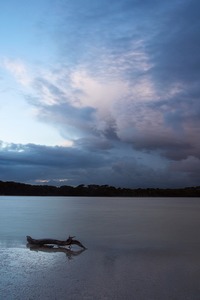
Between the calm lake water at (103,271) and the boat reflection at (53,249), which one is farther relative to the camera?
the boat reflection at (53,249)

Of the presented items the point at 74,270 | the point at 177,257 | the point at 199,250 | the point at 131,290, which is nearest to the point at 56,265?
the point at 74,270

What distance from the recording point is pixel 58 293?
1115cm

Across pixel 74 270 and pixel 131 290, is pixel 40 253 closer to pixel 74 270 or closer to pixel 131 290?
pixel 74 270

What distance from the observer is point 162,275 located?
13.8m

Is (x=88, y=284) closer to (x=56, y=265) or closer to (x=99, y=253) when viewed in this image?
(x=56, y=265)

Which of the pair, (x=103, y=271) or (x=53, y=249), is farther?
(x=53, y=249)

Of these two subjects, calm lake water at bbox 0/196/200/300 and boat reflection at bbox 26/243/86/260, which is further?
boat reflection at bbox 26/243/86/260

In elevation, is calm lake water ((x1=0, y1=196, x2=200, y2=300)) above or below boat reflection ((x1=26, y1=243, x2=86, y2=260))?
below

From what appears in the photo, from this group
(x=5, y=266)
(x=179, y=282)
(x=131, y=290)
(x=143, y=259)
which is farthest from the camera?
(x=143, y=259)

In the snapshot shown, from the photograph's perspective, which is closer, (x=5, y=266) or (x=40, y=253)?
(x=5, y=266)

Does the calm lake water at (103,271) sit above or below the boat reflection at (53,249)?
below

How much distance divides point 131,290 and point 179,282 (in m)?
2.01

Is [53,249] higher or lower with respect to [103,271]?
higher

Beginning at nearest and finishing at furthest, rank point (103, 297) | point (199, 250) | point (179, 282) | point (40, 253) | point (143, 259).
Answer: point (103, 297) < point (179, 282) < point (143, 259) < point (40, 253) < point (199, 250)
